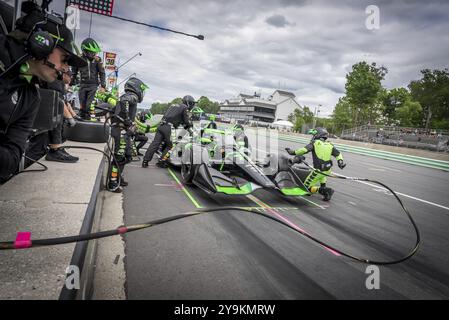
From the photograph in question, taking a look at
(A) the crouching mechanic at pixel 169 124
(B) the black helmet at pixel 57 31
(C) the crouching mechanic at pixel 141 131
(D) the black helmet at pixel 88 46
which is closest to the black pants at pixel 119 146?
(D) the black helmet at pixel 88 46

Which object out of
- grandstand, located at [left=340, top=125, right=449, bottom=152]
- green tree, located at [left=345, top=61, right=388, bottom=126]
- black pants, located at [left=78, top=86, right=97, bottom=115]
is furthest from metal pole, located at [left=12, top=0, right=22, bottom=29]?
green tree, located at [left=345, top=61, right=388, bottom=126]

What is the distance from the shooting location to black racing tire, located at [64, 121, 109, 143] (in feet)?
23.5

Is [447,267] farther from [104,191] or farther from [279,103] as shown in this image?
[279,103]

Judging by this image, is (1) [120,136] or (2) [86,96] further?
(2) [86,96]

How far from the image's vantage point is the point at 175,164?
26.0 ft

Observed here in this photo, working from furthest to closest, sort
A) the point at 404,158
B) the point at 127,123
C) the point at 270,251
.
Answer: the point at 404,158, the point at 127,123, the point at 270,251

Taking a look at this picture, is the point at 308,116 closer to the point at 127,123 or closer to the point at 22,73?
the point at 127,123

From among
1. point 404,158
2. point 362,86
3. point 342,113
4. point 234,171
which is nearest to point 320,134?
point 234,171

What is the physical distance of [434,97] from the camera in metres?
52.1

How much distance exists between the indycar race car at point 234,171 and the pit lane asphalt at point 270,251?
36 cm

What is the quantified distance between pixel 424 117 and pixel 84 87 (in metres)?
64.3

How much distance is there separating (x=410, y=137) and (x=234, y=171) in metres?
27.8
